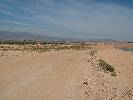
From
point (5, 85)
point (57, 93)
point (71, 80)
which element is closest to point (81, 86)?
point (71, 80)

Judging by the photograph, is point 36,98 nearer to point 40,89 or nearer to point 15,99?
point 15,99

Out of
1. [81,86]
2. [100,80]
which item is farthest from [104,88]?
[100,80]

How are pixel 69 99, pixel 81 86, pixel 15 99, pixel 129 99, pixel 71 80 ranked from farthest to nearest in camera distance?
pixel 71 80
pixel 81 86
pixel 129 99
pixel 69 99
pixel 15 99

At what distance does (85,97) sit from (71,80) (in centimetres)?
388

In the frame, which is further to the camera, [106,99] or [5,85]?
[5,85]

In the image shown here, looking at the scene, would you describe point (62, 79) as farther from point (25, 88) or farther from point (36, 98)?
point (36, 98)

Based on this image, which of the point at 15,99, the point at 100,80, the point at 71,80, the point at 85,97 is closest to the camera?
the point at 15,99

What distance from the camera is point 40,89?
13.1m

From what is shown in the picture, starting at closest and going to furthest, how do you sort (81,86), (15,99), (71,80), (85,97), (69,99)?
(15,99)
(69,99)
(85,97)
(81,86)
(71,80)

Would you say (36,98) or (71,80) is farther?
(71,80)

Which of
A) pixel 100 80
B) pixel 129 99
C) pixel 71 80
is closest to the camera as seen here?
pixel 129 99

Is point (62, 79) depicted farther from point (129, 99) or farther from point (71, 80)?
point (129, 99)

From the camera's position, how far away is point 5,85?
46.3 feet

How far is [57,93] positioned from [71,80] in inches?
153
